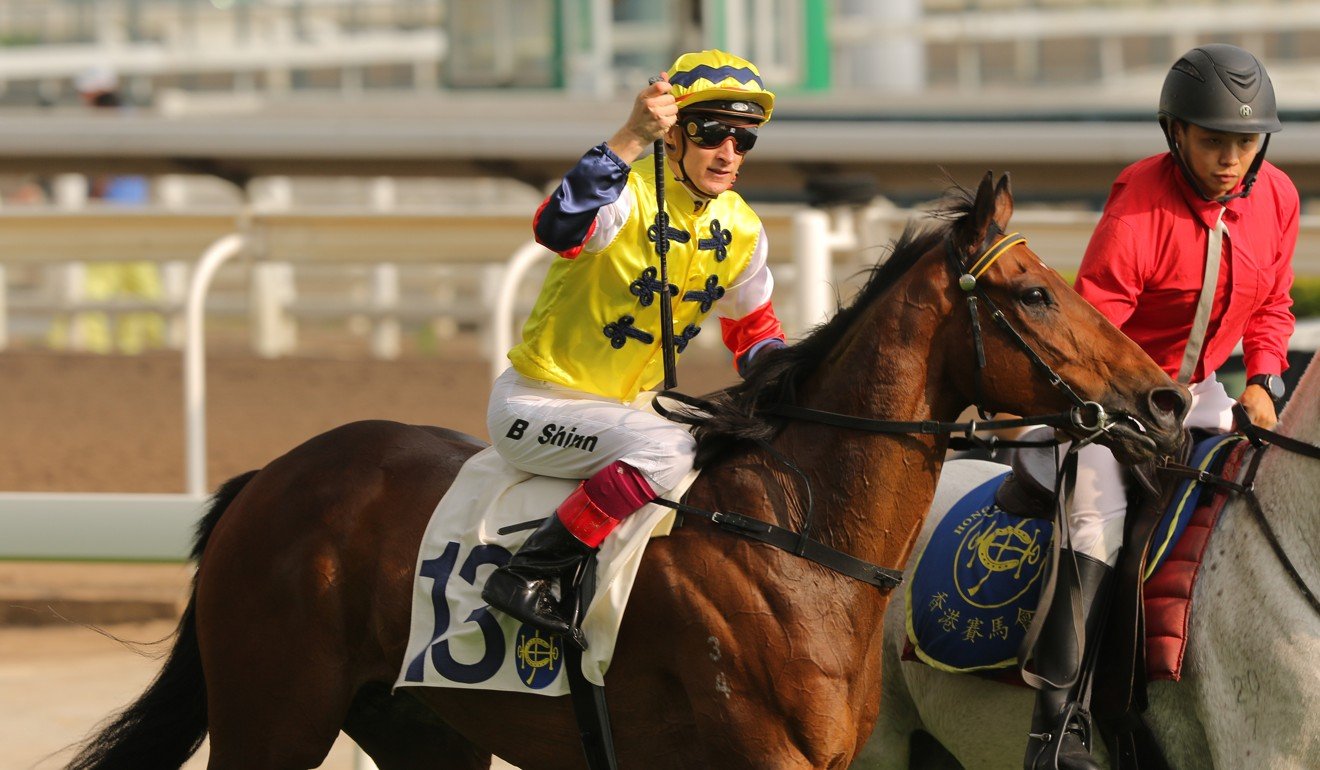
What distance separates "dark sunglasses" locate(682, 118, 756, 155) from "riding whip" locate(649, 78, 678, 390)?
97mm

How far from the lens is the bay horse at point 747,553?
11.5 feet

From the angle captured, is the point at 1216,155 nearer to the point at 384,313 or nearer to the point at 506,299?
the point at 506,299

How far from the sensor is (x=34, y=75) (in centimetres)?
2300

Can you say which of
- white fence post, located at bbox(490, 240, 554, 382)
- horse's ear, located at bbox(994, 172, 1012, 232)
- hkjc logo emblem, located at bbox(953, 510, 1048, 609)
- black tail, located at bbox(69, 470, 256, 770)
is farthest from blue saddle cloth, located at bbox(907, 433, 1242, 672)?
white fence post, located at bbox(490, 240, 554, 382)

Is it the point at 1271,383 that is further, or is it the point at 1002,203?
the point at 1271,383

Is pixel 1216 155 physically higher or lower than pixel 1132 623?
higher

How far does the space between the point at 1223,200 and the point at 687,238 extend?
123 cm

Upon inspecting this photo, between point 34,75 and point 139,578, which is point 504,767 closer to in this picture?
point 139,578

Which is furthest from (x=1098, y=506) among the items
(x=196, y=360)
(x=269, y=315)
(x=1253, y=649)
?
(x=269, y=315)

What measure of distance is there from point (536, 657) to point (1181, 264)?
169 centimetres

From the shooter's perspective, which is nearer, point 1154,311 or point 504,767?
point 1154,311

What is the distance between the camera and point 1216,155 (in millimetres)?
3910

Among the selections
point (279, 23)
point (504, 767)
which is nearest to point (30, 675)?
point (504, 767)

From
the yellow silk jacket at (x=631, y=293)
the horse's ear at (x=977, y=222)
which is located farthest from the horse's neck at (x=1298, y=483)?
the yellow silk jacket at (x=631, y=293)
